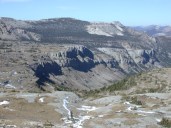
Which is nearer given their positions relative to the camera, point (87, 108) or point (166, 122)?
point (166, 122)

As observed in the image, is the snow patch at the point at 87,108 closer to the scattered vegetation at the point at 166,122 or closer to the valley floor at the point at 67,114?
the valley floor at the point at 67,114

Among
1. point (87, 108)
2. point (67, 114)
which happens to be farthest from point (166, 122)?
point (87, 108)

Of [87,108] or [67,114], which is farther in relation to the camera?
[87,108]

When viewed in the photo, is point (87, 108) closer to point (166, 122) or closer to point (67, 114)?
point (67, 114)

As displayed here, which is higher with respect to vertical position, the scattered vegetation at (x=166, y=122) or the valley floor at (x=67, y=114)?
the scattered vegetation at (x=166, y=122)

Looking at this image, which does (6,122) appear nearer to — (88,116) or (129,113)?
(88,116)

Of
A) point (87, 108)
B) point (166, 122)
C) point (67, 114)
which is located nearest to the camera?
point (166, 122)

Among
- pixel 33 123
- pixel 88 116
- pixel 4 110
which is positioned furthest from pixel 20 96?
pixel 33 123

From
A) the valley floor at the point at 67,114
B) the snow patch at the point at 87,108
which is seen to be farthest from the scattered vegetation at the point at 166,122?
the snow patch at the point at 87,108

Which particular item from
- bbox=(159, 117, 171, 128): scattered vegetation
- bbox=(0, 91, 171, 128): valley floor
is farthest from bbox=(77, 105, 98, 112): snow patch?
bbox=(159, 117, 171, 128): scattered vegetation

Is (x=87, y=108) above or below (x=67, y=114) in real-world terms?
below

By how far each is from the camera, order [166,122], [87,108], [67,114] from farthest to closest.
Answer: [87,108]
[67,114]
[166,122]

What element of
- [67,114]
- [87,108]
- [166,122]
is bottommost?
[87,108]

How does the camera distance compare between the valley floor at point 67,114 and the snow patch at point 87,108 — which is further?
the snow patch at point 87,108
